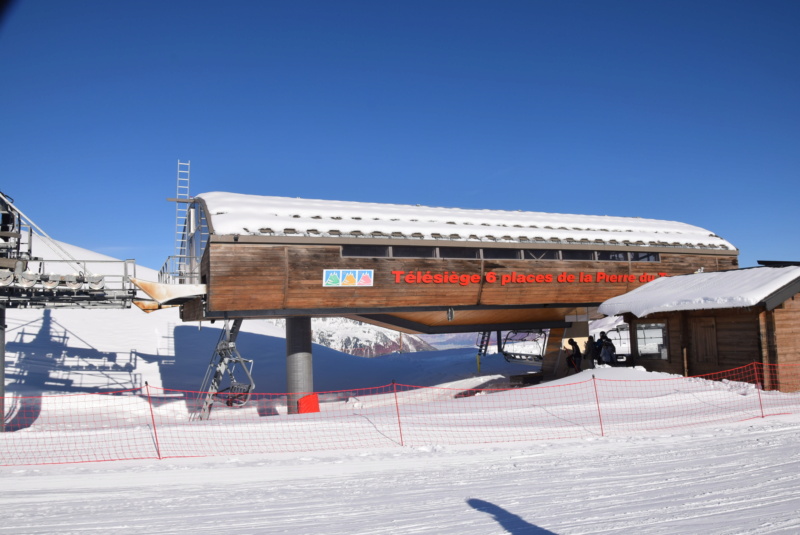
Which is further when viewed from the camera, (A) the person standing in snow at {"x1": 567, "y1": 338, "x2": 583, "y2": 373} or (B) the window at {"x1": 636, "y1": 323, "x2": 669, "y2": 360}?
(A) the person standing in snow at {"x1": 567, "y1": 338, "x2": 583, "y2": 373}

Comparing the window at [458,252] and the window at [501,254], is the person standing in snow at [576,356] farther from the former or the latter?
the window at [458,252]

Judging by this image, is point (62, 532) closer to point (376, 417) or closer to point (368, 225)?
point (376, 417)

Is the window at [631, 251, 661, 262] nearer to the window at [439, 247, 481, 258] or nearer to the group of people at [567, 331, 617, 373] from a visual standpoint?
the group of people at [567, 331, 617, 373]

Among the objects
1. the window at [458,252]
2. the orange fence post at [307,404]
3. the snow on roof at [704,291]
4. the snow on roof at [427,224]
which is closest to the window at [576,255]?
the snow on roof at [427,224]

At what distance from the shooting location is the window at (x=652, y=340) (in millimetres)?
20594

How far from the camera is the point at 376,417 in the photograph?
14766 millimetres

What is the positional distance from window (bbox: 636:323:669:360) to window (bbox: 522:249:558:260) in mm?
4192

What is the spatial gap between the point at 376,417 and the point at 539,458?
5741 millimetres

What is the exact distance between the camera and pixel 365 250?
63.6 ft

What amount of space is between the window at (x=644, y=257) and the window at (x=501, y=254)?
5981 millimetres

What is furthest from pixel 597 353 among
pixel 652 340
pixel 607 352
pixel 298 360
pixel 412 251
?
pixel 298 360

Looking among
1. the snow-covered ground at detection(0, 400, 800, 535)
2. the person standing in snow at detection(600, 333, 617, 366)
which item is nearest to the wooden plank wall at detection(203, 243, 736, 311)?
Result: the person standing in snow at detection(600, 333, 617, 366)

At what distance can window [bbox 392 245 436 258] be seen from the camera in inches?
781

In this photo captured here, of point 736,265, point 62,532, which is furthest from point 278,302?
point 736,265
